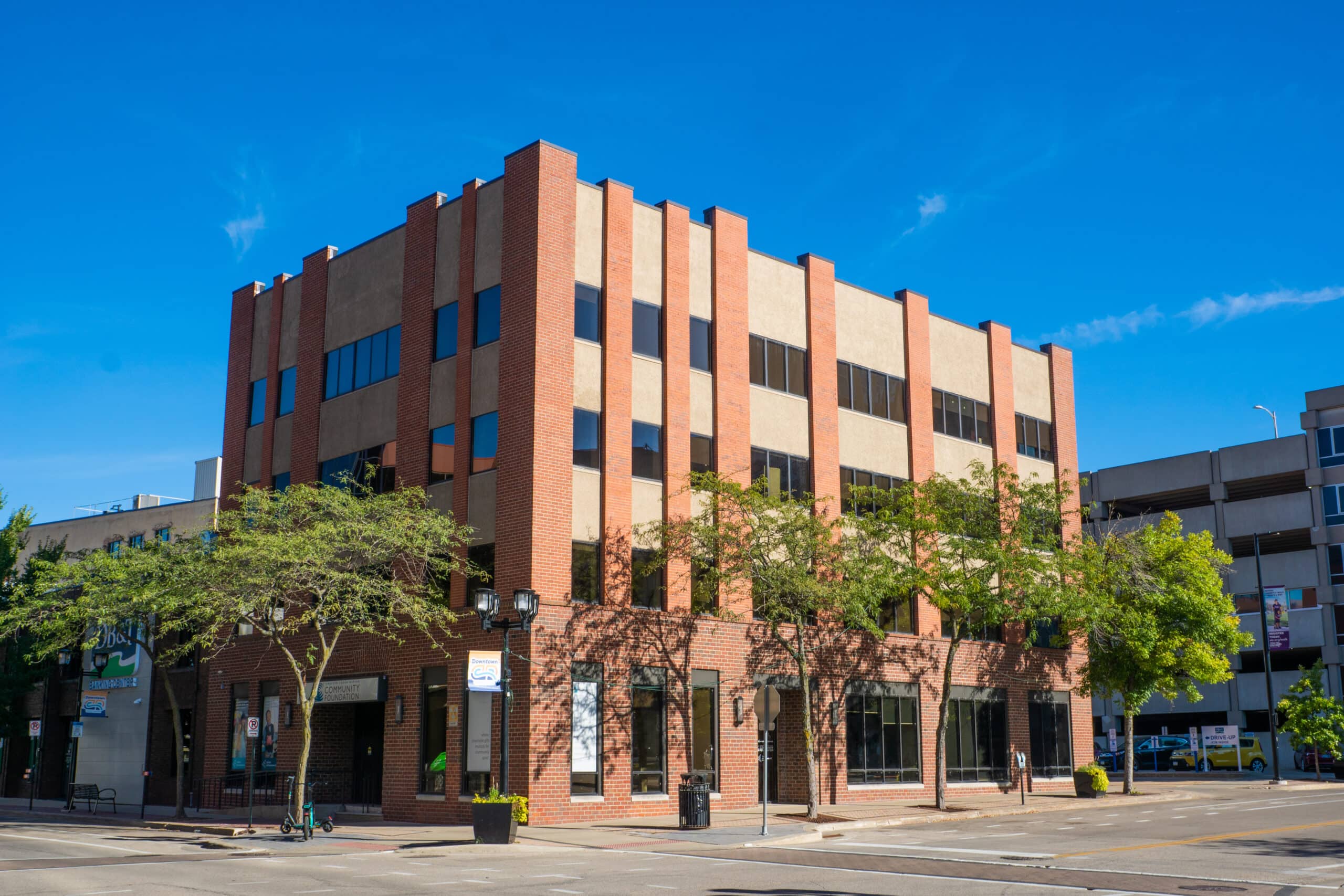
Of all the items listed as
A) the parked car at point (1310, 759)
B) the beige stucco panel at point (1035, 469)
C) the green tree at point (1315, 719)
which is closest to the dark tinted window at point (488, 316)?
the beige stucco panel at point (1035, 469)

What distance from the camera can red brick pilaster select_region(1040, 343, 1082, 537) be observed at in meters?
47.4

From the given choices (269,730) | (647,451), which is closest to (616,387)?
(647,451)

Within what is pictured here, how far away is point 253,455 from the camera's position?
41156 millimetres

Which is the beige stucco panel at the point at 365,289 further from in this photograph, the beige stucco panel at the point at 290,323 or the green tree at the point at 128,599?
the green tree at the point at 128,599

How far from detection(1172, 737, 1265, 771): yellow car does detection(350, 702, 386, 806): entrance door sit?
45.4 metres

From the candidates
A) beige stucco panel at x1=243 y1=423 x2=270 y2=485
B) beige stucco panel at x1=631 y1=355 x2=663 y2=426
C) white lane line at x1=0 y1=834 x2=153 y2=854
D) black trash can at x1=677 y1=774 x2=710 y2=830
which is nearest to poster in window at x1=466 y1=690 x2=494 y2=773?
black trash can at x1=677 y1=774 x2=710 y2=830

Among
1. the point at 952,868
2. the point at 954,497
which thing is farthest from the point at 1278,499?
the point at 952,868

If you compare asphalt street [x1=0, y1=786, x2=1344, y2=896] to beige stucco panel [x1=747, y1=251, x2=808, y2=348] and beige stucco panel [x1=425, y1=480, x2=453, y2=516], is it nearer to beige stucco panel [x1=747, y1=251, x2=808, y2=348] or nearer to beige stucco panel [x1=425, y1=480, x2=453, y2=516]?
beige stucco panel [x1=425, y1=480, x2=453, y2=516]

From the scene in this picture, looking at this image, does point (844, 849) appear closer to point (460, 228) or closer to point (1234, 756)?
point (460, 228)

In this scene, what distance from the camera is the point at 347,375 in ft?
125

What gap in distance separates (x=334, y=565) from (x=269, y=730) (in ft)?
26.6

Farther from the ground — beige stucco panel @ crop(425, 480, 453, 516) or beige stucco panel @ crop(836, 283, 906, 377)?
beige stucco panel @ crop(836, 283, 906, 377)

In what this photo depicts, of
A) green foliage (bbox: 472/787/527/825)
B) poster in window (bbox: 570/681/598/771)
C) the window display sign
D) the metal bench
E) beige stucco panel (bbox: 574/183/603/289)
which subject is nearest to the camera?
green foliage (bbox: 472/787/527/825)

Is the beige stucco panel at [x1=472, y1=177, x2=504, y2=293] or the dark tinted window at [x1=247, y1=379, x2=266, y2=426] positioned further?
the dark tinted window at [x1=247, y1=379, x2=266, y2=426]
